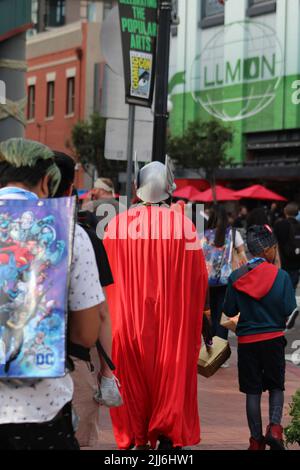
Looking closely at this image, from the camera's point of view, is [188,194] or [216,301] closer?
[216,301]

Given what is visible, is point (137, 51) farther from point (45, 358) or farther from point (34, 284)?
point (45, 358)

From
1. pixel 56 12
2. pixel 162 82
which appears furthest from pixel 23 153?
pixel 56 12

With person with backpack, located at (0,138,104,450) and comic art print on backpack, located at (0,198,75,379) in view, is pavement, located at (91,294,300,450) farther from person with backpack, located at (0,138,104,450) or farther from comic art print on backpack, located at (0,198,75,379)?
comic art print on backpack, located at (0,198,75,379)

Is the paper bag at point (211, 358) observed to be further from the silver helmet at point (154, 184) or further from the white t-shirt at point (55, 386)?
the white t-shirt at point (55, 386)

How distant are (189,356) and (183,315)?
232mm

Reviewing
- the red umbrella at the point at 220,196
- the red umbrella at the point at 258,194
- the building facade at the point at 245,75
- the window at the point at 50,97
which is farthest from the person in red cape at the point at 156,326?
the window at the point at 50,97

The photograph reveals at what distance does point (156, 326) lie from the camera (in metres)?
5.82

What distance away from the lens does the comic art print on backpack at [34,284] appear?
10.4 ft

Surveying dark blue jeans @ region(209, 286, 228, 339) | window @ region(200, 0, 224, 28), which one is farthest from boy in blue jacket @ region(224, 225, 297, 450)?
window @ region(200, 0, 224, 28)

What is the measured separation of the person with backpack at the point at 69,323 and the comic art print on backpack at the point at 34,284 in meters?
0.07

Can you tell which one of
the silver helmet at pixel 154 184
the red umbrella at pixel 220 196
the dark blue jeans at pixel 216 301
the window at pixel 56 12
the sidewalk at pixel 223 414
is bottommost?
the sidewalk at pixel 223 414

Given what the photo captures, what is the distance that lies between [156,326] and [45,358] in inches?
105

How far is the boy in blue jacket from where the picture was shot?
251 inches
